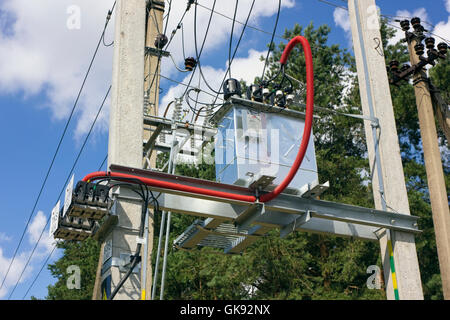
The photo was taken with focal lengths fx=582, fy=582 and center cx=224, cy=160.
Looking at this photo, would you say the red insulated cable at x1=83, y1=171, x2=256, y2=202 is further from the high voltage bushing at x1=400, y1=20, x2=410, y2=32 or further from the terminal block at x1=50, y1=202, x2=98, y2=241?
the high voltage bushing at x1=400, y1=20, x2=410, y2=32

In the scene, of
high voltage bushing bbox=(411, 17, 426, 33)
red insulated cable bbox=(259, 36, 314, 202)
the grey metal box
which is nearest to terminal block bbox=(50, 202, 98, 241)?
the grey metal box

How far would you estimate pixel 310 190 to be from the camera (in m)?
7.41

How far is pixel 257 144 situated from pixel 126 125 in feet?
5.78

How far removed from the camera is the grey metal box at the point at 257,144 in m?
7.36

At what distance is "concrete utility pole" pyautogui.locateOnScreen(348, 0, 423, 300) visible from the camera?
782cm

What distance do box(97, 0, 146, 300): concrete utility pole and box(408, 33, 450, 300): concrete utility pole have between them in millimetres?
5899

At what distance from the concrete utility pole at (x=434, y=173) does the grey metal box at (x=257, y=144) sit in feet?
12.4

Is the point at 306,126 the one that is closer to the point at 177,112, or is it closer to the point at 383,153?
the point at 383,153

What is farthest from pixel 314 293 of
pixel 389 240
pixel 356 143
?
pixel 389 240

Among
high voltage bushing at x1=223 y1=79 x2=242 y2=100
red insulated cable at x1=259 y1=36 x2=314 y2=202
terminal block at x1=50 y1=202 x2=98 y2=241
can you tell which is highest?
high voltage bushing at x1=223 y1=79 x2=242 y2=100

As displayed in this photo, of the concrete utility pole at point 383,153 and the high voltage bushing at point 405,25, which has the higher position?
the high voltage bushing at point 405,25

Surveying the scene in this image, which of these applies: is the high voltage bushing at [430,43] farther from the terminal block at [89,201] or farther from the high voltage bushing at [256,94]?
the terminal block at [89,201]

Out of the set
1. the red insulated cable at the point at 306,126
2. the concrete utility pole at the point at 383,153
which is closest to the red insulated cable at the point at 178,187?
the red insulated cable at the point at 306,126

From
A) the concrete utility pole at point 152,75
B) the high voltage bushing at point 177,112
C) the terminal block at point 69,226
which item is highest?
the concrete utility pole at point 152,75
